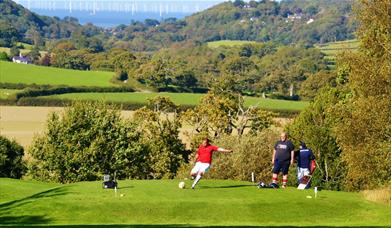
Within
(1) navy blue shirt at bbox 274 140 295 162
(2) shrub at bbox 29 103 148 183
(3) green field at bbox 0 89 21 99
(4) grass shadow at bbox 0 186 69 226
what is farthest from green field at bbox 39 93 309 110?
(4) grass shadow at bbox 0 186 69 226

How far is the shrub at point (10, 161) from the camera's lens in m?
54.2

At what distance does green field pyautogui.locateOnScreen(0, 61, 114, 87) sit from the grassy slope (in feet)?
386

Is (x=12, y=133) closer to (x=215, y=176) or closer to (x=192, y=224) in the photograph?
(x=215, y=176)

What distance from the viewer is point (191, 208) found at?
69.8ft

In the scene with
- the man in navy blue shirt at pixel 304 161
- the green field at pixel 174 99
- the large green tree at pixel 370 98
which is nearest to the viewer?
the man in navy blue shirt at pixel 304 161

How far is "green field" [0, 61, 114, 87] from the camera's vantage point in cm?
14062

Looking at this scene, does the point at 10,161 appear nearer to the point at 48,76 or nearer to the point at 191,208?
the point at 191,208

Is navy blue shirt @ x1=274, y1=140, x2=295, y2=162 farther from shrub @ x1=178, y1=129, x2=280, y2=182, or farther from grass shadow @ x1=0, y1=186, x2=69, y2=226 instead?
shrub @ x1=178, y1=129, x2=280, y2=182

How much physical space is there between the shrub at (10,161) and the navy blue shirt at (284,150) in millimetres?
33799

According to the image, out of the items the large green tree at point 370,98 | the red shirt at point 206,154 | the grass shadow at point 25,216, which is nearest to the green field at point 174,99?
the large green tree at point 370,98

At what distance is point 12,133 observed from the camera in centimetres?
9488

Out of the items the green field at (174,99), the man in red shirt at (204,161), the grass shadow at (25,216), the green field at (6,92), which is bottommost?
the green field at (174,99)

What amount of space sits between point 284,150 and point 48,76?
436ft

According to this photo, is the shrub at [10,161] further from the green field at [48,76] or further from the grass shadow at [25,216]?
the green field at [48,76]
